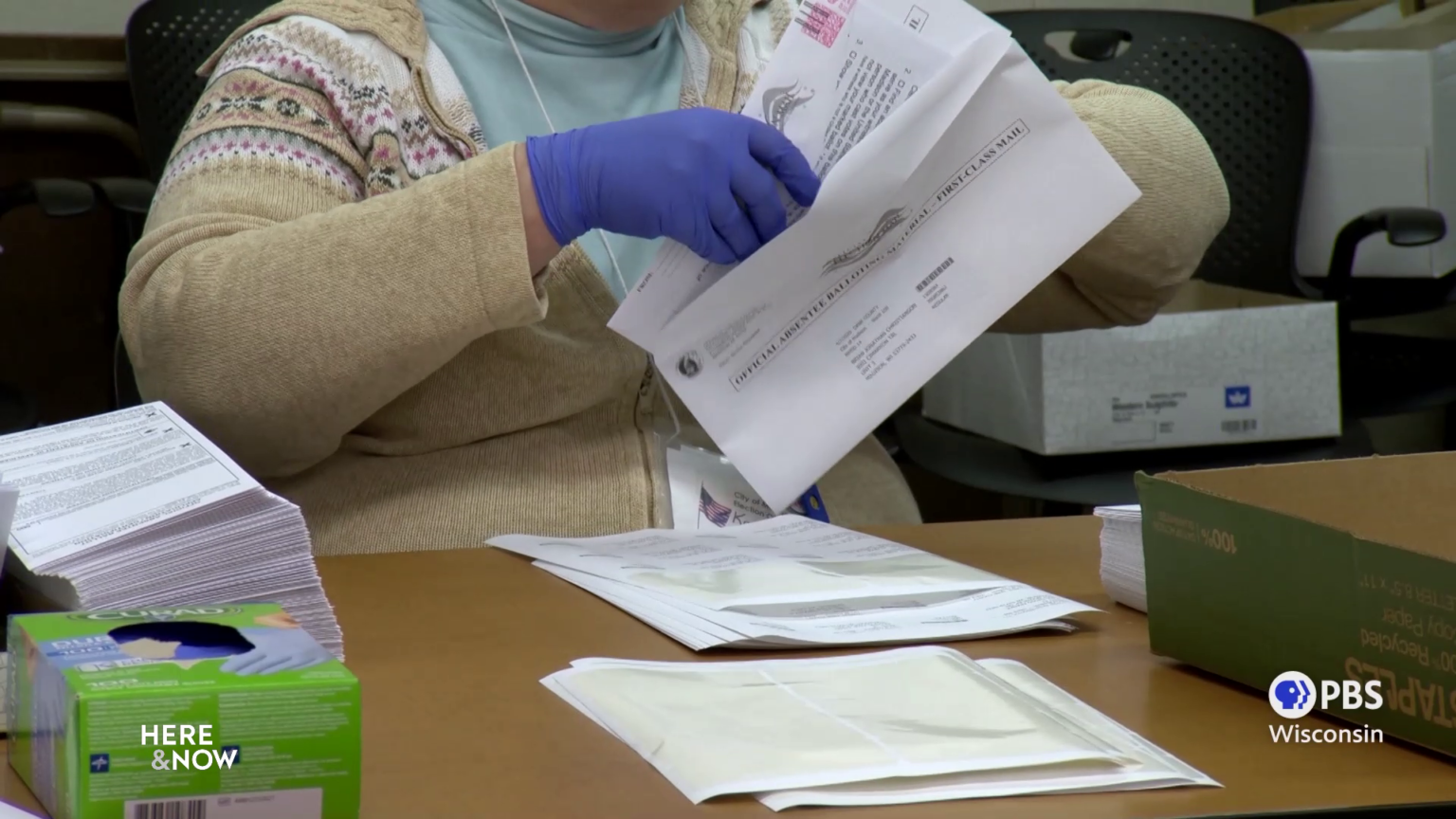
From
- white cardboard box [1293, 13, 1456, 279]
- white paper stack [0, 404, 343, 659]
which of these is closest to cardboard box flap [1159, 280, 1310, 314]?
white cardboard box [1293, 13, 1456, 279]

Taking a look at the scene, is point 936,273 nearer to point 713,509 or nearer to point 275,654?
point 713,509

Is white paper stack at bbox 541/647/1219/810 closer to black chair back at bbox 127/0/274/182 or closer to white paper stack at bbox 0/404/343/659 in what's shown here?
white paper stack at bbox 0/404/343/659

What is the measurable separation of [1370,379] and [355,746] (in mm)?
1726

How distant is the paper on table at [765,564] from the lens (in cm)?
77

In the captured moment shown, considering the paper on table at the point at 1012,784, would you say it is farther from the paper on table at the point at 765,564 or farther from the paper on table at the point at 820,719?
the paper on table at the point at 765,564

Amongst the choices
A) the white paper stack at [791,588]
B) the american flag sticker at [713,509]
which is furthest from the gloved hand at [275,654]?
the american flag sticker at [713,509]

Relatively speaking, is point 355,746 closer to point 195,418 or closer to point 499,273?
point 499,273

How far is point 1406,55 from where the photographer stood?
189 cm

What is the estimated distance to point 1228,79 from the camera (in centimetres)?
187

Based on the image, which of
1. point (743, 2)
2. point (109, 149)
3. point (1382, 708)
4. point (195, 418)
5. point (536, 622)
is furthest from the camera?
point (109, 149)

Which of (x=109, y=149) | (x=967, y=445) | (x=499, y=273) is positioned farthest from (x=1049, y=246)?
(x=109, y=149)

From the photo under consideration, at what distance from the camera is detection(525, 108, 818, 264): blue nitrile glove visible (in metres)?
0.92

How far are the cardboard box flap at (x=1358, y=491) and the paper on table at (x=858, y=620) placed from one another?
4.6 inches

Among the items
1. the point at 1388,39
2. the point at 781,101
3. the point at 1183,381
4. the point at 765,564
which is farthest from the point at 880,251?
the point at 1388,39
